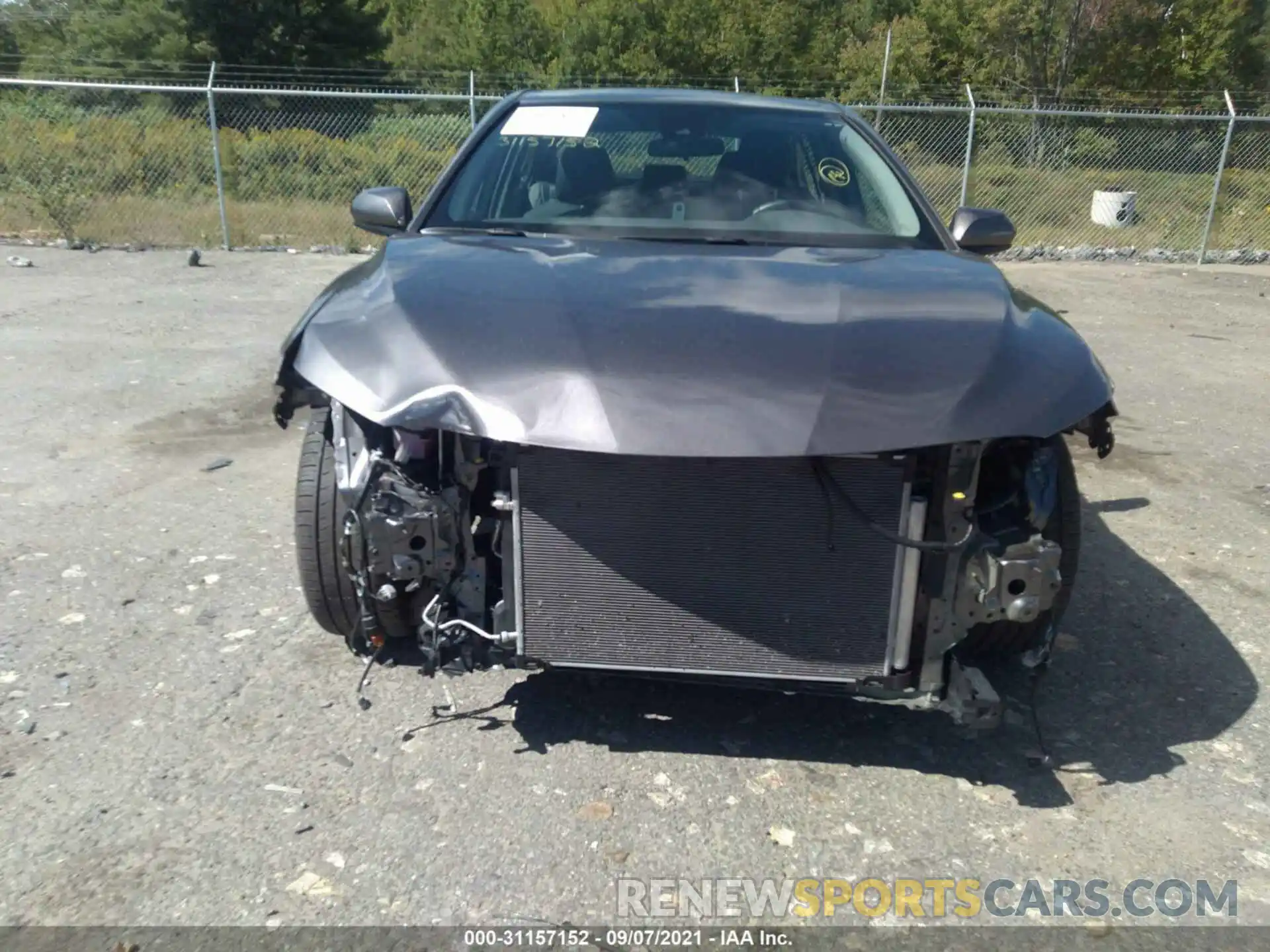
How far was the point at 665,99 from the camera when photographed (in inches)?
168

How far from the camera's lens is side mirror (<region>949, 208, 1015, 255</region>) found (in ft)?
12.4

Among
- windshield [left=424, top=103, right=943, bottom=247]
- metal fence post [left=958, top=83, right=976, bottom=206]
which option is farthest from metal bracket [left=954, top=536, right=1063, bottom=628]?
metal fence post [left=958, top=83, right=976, bottom=206]

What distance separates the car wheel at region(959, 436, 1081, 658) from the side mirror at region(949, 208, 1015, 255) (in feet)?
3.05

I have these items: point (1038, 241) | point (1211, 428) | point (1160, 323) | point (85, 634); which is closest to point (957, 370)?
point (85, 634)

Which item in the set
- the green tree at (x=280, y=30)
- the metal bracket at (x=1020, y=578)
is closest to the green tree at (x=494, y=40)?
the green tree at (x=280, y=30)

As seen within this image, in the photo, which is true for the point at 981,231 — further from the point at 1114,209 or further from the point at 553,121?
the point at 1114,209

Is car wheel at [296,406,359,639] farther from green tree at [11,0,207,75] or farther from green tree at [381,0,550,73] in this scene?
green tree at [381,0,550,73]

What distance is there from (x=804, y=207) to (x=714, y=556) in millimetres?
1696

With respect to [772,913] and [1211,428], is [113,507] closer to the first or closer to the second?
[772,913]

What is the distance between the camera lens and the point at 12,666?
334cm

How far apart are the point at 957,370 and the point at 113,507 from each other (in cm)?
369

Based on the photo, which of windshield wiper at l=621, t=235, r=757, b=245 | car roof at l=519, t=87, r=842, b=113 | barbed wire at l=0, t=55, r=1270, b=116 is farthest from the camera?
barbed wire at l=0, t=55, r=1270, b=116

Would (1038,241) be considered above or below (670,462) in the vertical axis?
below

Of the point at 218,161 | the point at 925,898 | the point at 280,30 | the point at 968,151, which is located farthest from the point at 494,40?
the point at 925,898
